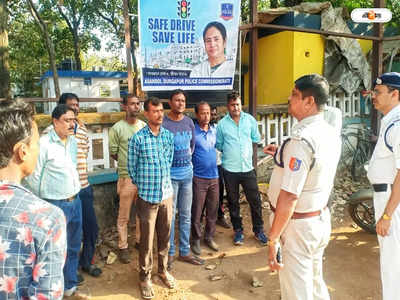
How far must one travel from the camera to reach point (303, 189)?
1919 millimetres

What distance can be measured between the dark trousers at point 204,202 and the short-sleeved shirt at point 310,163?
5.26ft

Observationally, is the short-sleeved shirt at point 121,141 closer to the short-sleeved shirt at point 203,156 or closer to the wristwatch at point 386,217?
the short-sleeved shirt at point 203,156

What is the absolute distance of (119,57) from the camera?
68.4 ft

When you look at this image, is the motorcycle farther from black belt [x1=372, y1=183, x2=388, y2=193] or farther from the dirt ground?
black belt [x1=372, y1=183, x2=388, y2=193]

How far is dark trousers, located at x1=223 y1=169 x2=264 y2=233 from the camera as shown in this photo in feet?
12.2

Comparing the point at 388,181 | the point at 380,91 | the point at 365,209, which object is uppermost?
the point at 380,91

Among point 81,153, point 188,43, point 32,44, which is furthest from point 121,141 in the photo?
point 32,44

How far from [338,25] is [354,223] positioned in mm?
4761

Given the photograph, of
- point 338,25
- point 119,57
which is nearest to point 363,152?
point 338,25

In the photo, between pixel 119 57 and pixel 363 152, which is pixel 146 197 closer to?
pixel 363 152

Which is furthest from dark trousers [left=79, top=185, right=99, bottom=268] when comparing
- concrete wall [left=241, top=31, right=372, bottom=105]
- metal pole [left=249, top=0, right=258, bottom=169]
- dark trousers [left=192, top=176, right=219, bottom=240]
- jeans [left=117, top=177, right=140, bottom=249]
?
concrete wall [left=241, top=31, right=372, bottom=105]

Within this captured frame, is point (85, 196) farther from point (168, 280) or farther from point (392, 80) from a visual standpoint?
point (392, 80)

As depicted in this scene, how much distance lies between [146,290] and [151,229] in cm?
54

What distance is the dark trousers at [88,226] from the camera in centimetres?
303
